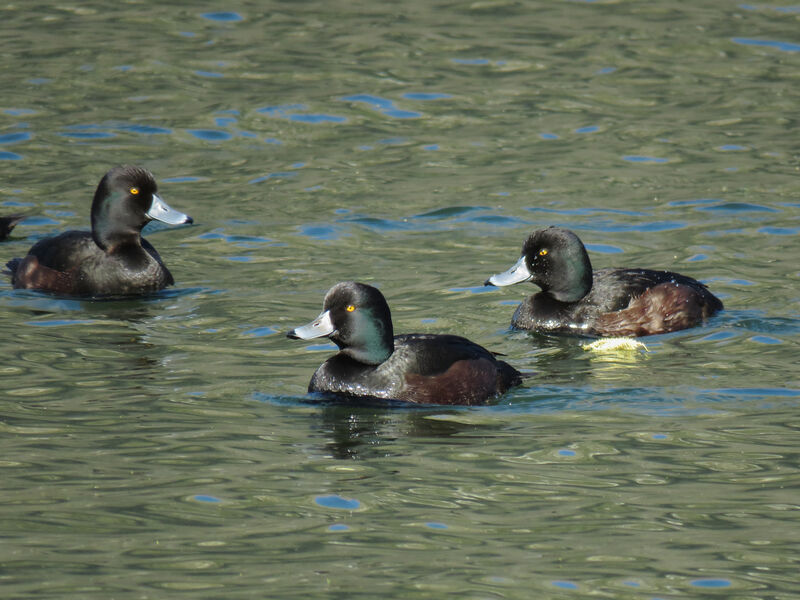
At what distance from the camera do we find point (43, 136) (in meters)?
16.4

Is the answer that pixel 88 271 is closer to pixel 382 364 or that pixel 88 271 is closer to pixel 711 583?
pixel 382 364

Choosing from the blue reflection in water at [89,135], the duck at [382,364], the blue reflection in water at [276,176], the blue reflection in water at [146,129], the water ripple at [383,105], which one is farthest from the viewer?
the water ripple at [383,105]

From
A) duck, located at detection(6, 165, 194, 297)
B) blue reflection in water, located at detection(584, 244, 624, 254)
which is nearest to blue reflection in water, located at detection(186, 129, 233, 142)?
duck, located at detection(6, 165, 194, 297)

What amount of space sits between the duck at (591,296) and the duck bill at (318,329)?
245cm

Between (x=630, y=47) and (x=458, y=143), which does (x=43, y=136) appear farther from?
(x=630, y=47)

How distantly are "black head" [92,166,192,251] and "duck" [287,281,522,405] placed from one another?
366 cm

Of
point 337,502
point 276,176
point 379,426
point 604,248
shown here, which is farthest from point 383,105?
point 337,502

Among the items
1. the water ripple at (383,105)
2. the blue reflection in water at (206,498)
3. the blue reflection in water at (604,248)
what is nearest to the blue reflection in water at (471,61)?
the water ripple at (383,105)

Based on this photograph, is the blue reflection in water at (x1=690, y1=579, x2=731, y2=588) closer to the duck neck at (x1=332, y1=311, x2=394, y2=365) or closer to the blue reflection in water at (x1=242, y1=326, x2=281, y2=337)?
the duck neck at (x1=332, y1=311, x2=394, y2=365)

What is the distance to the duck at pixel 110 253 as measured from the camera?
11.9m

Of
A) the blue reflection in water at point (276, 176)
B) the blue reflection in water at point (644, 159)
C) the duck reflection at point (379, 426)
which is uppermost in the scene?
the blue reflection in water at point (644, 159)

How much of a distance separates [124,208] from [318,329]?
3.95 meters

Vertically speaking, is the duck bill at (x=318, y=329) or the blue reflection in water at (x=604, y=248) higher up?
the duck bill at (x=318, y=329)

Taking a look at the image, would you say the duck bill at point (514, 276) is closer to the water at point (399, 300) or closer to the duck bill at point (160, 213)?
the water at point (399, 300)
